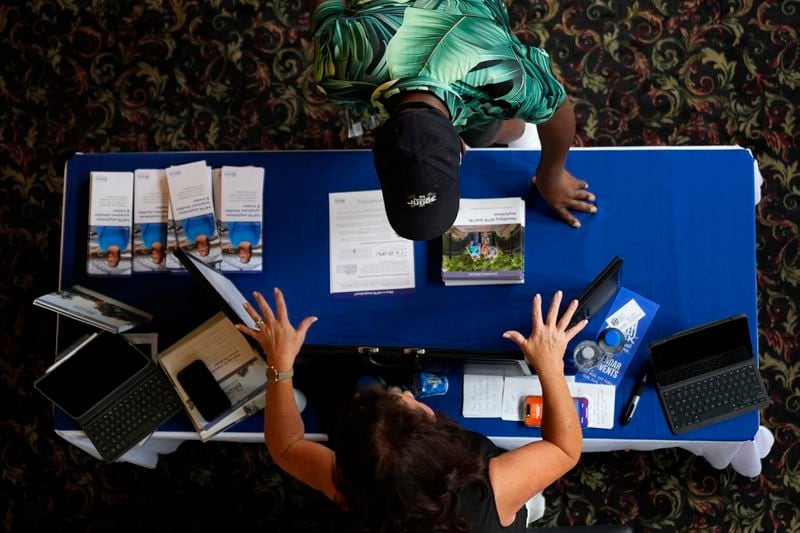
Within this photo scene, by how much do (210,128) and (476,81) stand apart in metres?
1.75

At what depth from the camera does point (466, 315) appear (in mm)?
1966

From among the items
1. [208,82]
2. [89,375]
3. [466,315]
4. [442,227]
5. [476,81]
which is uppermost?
[208,82]

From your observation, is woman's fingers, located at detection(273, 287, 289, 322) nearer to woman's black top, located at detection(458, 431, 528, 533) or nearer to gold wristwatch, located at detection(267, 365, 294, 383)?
gold wristwatch, located at detection(267, 365, 294, 383)

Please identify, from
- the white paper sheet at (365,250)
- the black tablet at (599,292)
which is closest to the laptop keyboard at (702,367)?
the black tablet at (599,292)

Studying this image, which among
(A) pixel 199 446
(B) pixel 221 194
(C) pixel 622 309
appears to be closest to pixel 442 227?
(C) pixel 622 309

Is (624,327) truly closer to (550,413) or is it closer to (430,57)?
(550,413)

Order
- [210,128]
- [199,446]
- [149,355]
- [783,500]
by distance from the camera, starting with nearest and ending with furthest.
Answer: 1. [149,355]
2. [783,500]
3. [199,446]
4. [210,128]

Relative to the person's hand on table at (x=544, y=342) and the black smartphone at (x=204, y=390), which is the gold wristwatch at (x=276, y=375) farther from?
the person's hand on table at (x=544, y=342)

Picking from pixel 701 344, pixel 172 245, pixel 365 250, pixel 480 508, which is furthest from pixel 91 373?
pixel 701 344

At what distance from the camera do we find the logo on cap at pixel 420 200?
1.33 metres

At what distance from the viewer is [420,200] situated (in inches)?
52.6

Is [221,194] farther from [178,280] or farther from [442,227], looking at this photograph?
[442,227]

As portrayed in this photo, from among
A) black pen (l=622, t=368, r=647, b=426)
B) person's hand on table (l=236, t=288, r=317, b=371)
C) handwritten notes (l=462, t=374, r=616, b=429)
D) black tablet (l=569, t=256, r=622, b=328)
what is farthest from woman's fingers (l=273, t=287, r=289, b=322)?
black pen (l=622, t=368, r=647, b=426)

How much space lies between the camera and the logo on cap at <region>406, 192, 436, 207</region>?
4.37 ft
